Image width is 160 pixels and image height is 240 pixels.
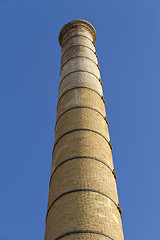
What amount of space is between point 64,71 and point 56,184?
4.09m

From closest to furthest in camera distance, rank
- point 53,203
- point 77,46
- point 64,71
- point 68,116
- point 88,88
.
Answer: point 53,203
point 68,116
point 88,88
point 64,71
point 77,46

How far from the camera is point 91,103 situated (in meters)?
7.23

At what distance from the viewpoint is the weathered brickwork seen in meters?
4.83

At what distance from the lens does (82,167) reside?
5.65 m

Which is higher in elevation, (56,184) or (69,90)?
(69,90)

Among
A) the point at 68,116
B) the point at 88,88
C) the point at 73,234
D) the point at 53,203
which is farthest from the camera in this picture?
the point at 88,88

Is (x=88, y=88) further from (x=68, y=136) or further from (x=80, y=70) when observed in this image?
(x=68, y=136)

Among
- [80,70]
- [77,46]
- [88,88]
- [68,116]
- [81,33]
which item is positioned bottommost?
[68,116]

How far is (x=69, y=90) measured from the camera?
7785 mm

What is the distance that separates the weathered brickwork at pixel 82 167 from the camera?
4.83 meters

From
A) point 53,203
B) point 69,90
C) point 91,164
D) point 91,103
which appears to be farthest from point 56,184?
point 69,90

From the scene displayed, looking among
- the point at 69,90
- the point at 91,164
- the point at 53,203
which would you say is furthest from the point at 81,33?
the point at 53,203

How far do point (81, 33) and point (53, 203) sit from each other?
662 centimetres

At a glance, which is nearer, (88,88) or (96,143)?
(96,143)
